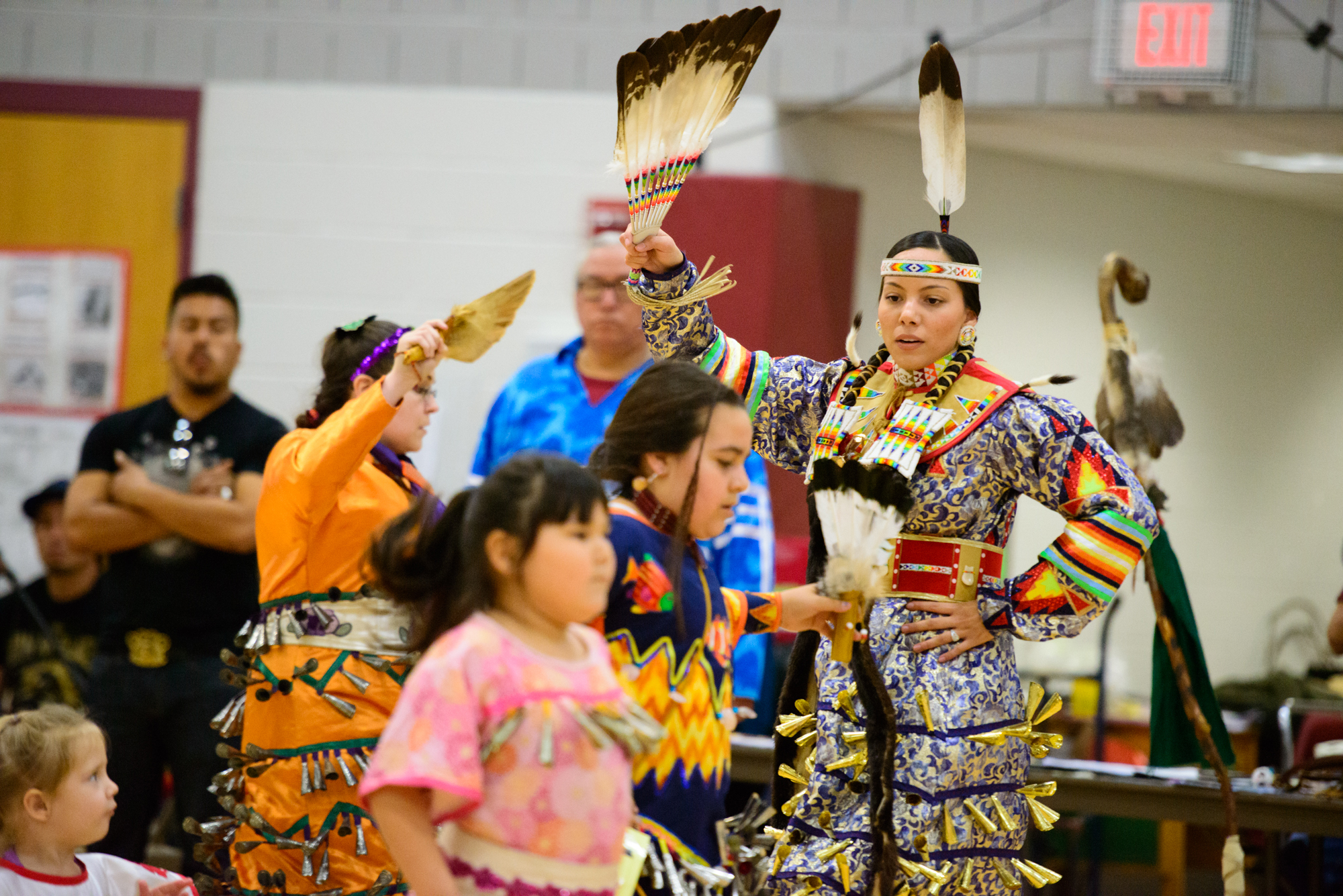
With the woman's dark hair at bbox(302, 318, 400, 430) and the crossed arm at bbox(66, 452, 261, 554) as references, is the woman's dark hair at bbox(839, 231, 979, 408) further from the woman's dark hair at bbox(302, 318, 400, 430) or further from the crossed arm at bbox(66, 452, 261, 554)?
the crossed arm at bbox(66, 452, 261, 554)

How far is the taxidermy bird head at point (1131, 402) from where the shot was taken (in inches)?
133

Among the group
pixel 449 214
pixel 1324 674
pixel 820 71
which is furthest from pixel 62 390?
pixel 1324 674

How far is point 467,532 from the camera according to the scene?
1.73 metres

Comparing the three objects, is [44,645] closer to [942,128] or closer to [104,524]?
[104,524]

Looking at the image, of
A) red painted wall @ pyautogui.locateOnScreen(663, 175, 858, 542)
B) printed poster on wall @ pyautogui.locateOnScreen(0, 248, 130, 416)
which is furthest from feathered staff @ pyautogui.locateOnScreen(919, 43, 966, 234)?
printed poster on wall @ pyautogui.locateOnScreen(0, 248, 130, 416)

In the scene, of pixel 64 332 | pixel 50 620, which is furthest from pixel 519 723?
pixel 64 332

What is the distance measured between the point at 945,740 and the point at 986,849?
185mm

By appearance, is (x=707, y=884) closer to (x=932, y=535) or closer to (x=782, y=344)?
(x=932, y=535)

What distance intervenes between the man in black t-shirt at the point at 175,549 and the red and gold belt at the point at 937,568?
1615 millimetres

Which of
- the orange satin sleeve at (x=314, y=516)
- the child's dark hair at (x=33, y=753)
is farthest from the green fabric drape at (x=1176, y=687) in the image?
the child's dark hair at (x=33, y=753)

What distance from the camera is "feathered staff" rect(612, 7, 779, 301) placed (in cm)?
245

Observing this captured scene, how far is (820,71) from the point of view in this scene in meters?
5.20

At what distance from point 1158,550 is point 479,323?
152cm

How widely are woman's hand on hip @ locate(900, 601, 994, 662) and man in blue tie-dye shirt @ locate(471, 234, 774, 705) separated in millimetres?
959
